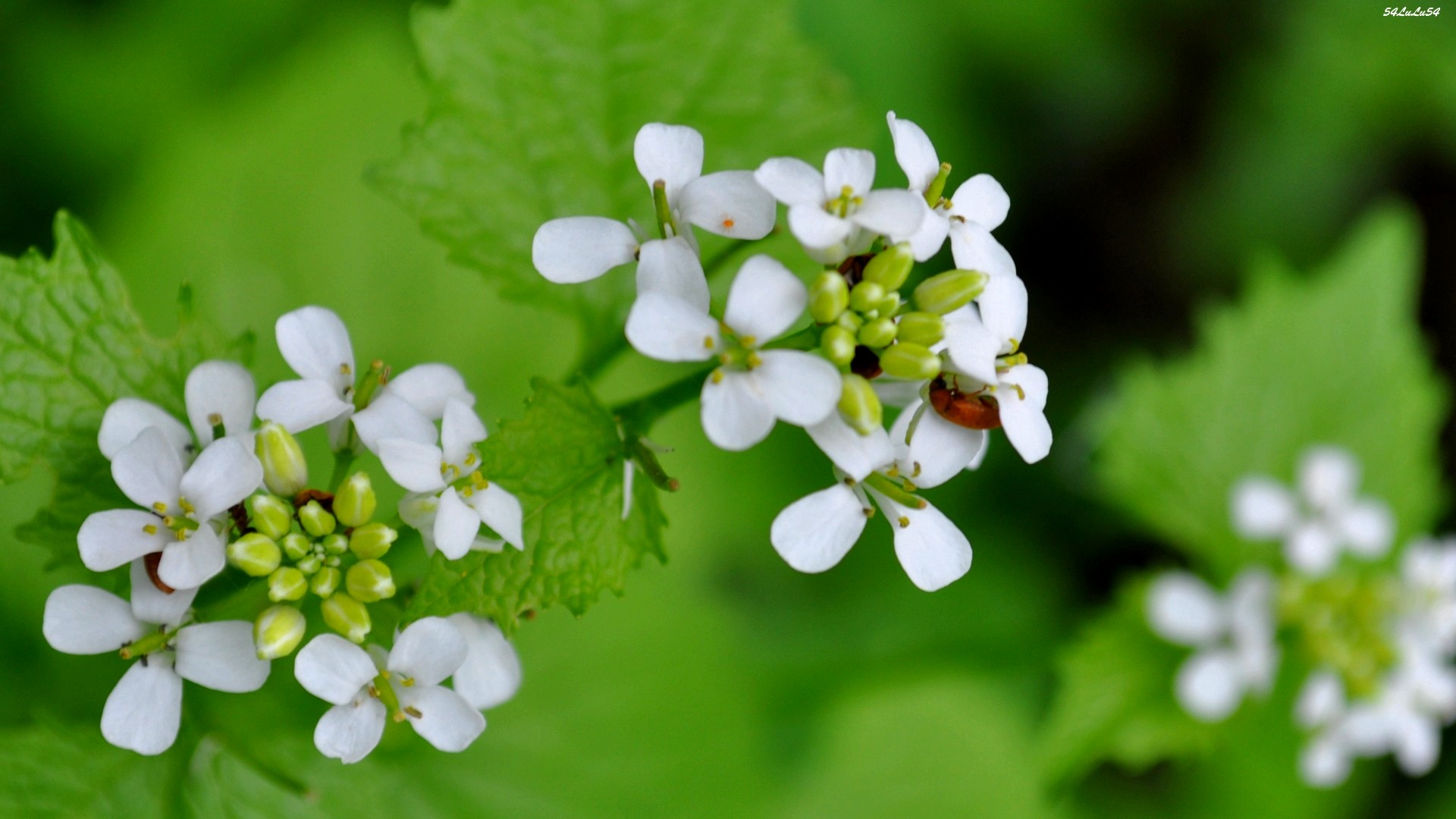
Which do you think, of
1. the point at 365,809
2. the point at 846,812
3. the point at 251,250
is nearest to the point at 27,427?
the point at 365,809

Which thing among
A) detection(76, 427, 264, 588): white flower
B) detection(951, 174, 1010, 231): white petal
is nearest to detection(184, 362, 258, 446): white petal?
detection(76, 427, 264, 588): white flower

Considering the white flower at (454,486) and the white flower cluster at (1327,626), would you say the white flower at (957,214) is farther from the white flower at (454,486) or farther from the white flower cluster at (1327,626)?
the white flower cluster at (1327,626)

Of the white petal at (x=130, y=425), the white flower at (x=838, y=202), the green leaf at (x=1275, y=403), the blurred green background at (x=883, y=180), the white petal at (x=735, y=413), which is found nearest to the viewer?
the white petal at (x=735, y=413)

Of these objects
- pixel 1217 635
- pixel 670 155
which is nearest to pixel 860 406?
pixel 670 155

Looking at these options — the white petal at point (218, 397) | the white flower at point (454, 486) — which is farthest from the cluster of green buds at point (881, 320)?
the white petal at point (218, 397)

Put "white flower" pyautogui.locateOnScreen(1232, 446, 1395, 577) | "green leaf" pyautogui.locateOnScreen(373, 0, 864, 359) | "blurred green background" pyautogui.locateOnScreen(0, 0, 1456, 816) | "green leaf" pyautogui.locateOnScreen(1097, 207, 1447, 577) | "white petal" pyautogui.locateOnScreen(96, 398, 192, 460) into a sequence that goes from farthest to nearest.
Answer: "green leaf" pyautogui.locateOnScreen(1097, 207, 1447, 577) < "white flower" pyautogui.locateOnScreen(1232, 446, 1395, 577) < "blurred green background" pyautogui.locateOnScreen(0, 0, 1456, 816) < "green leaf" pyautogui.locateOnScreen(373, 0, 864, 359) < "white petal" pyautogui.locateOnScreen(96, 398, 192, 460)

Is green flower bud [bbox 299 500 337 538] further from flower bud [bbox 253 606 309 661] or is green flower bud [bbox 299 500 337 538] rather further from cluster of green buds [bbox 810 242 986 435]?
cluster of green buds [bbox 810 242 986 435]

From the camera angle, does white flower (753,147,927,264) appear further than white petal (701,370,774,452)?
Yes

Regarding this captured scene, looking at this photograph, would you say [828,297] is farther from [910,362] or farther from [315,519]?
[315,519]
